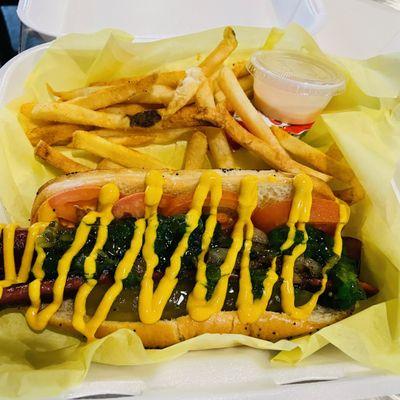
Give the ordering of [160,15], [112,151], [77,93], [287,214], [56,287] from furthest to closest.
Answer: [160,15] < [77,93] < [112,151] < [287,214] < [56,287]

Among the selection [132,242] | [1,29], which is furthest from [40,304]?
[1,29]

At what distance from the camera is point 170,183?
5.42ft

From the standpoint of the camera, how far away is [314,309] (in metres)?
1.55

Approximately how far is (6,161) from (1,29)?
239cm

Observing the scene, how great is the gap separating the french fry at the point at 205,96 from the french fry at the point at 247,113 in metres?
0.12

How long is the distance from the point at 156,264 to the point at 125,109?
845 millimetres

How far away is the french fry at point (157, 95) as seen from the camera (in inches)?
75.9

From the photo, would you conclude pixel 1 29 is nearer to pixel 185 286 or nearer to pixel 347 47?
pixel 347 47

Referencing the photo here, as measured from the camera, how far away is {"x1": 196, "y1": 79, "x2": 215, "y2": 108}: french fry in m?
1.84

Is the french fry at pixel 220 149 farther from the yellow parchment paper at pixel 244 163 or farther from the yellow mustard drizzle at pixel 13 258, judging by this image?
the yellow mustard drizzle at pixel 13 258

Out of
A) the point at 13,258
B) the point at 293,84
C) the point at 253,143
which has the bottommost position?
the point at 13,258

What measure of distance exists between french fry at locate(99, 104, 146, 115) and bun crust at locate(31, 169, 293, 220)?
1.36ft

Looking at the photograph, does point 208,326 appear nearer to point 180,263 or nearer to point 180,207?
point 180,263

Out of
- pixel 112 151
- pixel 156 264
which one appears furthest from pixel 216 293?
pixel 112 151
